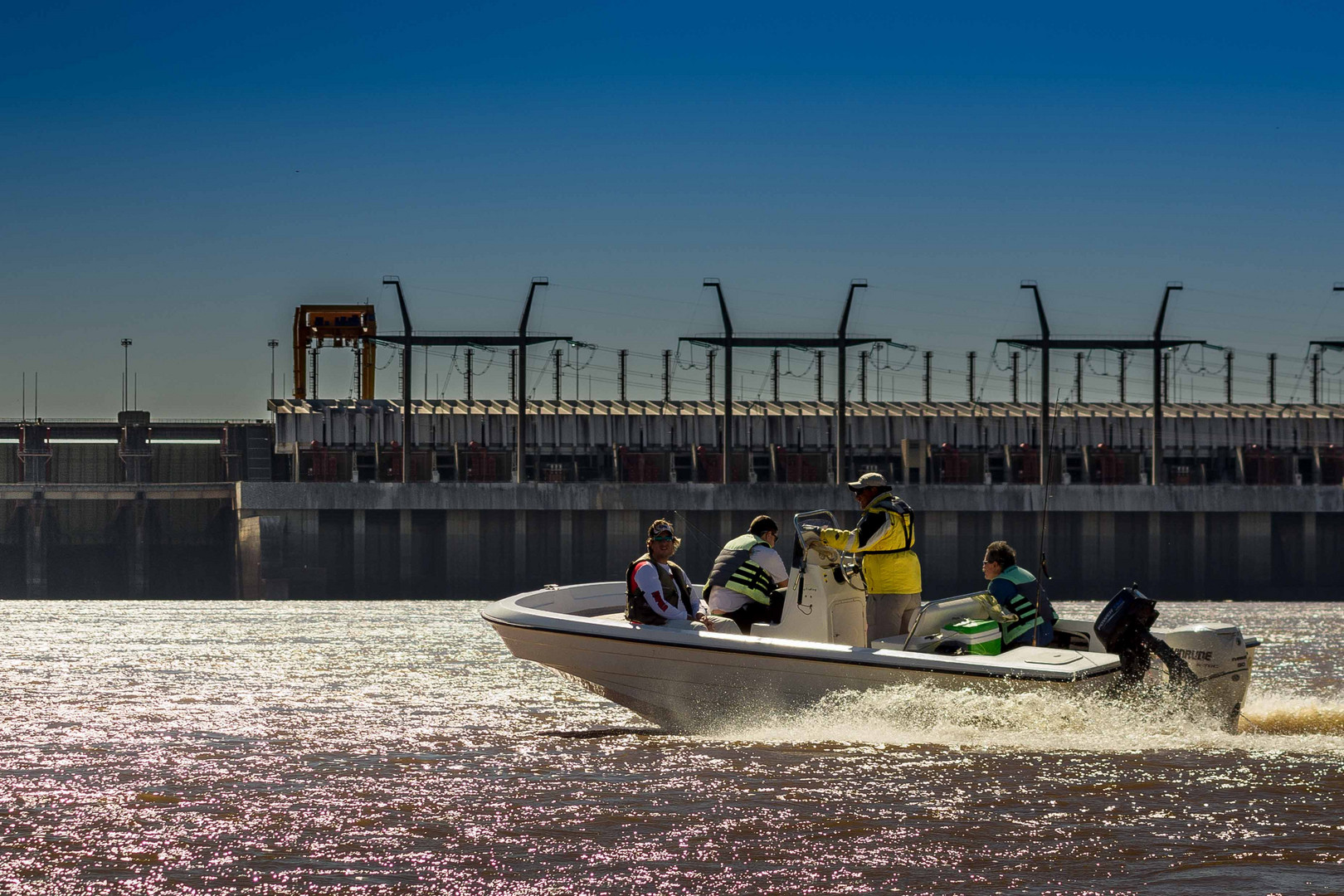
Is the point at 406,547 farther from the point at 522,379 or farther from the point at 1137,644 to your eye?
Answer: the point at 1137,644

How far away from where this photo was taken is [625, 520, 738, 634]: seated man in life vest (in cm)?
1323

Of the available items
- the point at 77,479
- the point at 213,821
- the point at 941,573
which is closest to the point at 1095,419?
the point at 941,573

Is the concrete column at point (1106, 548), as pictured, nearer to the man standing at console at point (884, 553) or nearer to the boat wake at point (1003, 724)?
the boat wake at point (1003, 724)

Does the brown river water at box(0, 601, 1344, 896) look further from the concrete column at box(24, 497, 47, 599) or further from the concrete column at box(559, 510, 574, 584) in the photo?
the concrete column at box(24, 497, 47, 599)

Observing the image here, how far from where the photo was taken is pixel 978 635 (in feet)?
40.7

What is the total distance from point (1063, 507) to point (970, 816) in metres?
44.3

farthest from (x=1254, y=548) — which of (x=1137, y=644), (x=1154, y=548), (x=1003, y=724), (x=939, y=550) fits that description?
(x=1003, y=724)

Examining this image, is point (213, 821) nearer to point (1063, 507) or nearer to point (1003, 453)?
point (1063, 507)

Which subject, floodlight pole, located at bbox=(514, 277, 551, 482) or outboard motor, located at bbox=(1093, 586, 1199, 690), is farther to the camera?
floodlight pole, located at bbox=(514, 277, 551, 482)

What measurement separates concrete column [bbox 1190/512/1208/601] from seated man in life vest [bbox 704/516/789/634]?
4291 centimetres

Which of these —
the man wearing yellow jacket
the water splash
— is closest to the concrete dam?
the water splash

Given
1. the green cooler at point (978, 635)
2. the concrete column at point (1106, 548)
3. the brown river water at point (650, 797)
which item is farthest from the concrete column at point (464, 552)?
the green cooler at point (978, 635)

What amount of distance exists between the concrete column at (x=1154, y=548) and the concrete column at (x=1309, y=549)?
3.80 m

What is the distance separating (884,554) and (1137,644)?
6.97 feet
